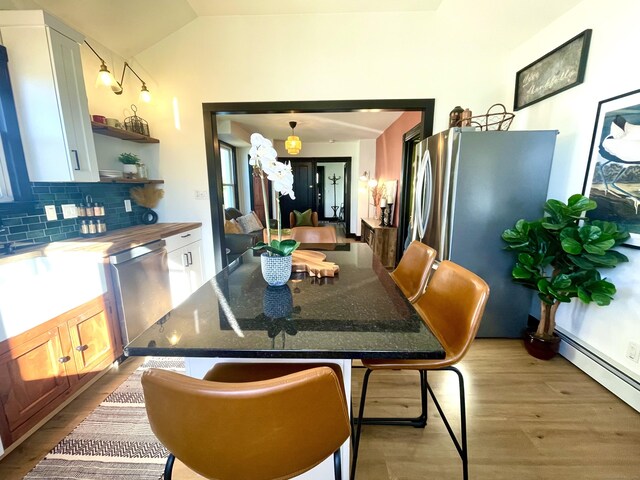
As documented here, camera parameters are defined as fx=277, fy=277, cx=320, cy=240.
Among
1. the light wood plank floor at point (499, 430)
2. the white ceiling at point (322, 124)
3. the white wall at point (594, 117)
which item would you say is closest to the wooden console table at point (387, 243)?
the white ceiling at point (322, 124)

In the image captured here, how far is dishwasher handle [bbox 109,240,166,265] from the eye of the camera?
1913mm

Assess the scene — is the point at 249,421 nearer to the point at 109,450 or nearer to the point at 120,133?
the point at 109,450

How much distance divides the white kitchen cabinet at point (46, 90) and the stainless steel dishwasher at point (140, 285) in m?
0.67

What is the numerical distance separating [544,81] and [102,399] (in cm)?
401

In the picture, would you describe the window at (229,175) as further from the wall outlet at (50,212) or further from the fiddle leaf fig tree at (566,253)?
the fiddle leaf fig tree at (566,253)

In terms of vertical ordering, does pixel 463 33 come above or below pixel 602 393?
above

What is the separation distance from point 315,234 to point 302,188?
6.19 metres

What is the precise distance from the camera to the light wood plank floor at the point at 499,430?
131cm

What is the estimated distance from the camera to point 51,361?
152 centimetres

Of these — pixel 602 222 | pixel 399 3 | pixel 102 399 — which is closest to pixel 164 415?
pixel 102 399

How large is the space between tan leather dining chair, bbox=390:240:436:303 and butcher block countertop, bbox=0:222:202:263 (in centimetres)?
191

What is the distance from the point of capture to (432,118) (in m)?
2.83

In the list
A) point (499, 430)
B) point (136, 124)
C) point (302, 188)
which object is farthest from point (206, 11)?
point (302, 188)

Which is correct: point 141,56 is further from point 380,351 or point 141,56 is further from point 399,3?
point 380,351
